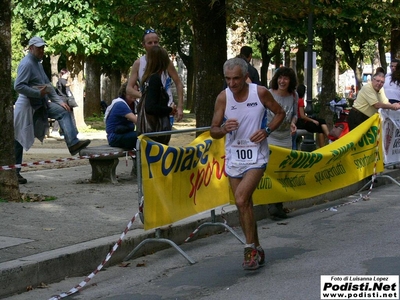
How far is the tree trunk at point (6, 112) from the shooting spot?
1137cm

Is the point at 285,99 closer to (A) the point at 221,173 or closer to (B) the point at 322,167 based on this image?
(B) the point at 322,167

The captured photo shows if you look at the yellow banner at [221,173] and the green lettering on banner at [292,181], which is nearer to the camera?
the yellow banner at [221,173]

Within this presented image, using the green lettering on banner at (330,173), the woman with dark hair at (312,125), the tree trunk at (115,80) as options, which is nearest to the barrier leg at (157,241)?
the green lettering on banner at (330,173)

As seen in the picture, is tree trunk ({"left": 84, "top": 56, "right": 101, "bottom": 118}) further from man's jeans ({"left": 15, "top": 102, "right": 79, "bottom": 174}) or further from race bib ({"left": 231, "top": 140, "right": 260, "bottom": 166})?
race bib ({"left": 231, "top": 140, "right": 260, "bottom": 166})

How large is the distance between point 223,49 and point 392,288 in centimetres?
863

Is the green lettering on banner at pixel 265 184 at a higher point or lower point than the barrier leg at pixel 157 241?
higher

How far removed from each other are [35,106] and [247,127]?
539 cm

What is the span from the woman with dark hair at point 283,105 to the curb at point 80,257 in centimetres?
88

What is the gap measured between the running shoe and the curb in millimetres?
1316

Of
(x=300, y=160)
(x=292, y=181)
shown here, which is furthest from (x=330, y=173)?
(x=292, y=181)

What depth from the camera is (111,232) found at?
374 inches

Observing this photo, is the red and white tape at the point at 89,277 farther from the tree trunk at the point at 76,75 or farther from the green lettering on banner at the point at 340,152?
the tree trunk at the point at 76,75

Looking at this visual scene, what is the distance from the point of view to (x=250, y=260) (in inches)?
324

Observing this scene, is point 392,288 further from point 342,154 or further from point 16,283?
point 342,154
